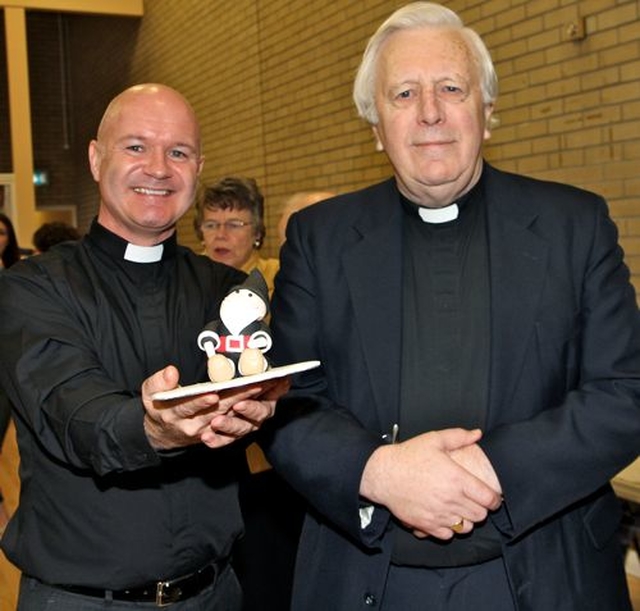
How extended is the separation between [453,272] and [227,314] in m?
0.64

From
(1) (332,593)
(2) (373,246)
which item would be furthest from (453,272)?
(1) (332,593)

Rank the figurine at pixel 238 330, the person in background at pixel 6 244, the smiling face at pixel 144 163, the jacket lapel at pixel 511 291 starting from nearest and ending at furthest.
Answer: the figurine at pixel 238 330
the jacket lapel at pixel 511 291
the smiling face at pixel 144 163
the person in background at pixel 6 244

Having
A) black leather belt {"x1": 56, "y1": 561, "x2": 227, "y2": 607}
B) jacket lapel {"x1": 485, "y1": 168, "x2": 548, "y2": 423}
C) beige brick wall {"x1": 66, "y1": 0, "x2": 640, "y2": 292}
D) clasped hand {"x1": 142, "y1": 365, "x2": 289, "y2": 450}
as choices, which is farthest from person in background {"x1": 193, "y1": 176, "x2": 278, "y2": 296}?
clasped hand {"x1": 142, "y1": 365, "x2": 289, "y2": 450}

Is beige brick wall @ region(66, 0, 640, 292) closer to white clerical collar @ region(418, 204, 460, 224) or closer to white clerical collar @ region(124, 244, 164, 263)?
white clerical collar @ region(418, 204, 460, 224)

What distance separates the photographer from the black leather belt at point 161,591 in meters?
2.04

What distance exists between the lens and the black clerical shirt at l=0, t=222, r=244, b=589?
1890 millimetres

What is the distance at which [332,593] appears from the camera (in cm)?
197

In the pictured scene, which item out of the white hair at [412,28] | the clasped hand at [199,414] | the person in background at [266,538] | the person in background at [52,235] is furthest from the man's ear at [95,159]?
the person in background at [52,235]

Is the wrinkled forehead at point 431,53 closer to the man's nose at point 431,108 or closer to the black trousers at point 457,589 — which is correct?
the man's nose at point 431,108

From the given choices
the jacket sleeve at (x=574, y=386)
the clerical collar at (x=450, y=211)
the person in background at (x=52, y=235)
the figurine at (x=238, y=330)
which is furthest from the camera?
the person in background at (x=52, y=235)

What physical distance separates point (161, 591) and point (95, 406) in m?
0.59

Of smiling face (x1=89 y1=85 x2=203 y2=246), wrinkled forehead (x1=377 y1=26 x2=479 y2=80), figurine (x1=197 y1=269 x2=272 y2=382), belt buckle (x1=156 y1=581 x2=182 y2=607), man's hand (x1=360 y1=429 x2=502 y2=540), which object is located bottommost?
belt buckle (x1=156 y1=581 x2=182 y2=607)

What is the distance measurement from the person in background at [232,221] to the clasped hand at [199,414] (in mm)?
2623

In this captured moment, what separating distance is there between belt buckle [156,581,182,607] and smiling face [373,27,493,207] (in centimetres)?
113
